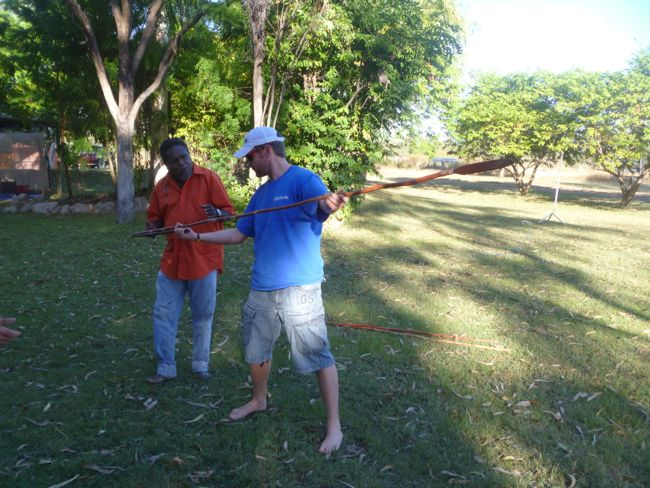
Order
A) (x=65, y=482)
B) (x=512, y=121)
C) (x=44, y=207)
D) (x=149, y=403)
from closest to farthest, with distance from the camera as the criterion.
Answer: (x=65, y=482), (x=149, y=403), (x=44, y=207), (x=512, y=121)

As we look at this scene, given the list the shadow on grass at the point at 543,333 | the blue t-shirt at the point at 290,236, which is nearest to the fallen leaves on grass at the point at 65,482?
the blue t-shirt at the point at 290,236

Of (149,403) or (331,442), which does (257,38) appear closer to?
(149,403)

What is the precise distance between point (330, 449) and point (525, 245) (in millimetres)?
9108

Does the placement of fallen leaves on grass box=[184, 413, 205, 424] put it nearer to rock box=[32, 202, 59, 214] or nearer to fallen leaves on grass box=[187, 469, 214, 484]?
fallen leaves on grass box=[187, 469, 214, 484]

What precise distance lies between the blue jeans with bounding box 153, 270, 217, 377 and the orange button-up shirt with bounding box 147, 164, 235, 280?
0.31 feet

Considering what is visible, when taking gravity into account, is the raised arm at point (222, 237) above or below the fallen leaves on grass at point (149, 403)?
above

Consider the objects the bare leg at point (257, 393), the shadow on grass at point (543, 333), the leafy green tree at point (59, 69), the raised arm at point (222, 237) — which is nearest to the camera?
the shadow on grass at point (543, 333)

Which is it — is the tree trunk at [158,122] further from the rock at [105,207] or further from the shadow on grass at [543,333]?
the shadow on grass at [543,333]

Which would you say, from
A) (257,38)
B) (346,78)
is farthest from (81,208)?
(346,78)

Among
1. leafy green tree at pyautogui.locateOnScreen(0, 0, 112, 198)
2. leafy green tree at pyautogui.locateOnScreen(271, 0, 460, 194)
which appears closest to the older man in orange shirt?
leafy green tree at pyautogui.locateOnScreen(271, 0, 460, 194)

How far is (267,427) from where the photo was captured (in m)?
3.61

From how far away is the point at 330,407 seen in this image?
3.35 m

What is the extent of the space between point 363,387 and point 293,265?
1540 millimetres

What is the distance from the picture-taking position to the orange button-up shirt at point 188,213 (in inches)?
158
